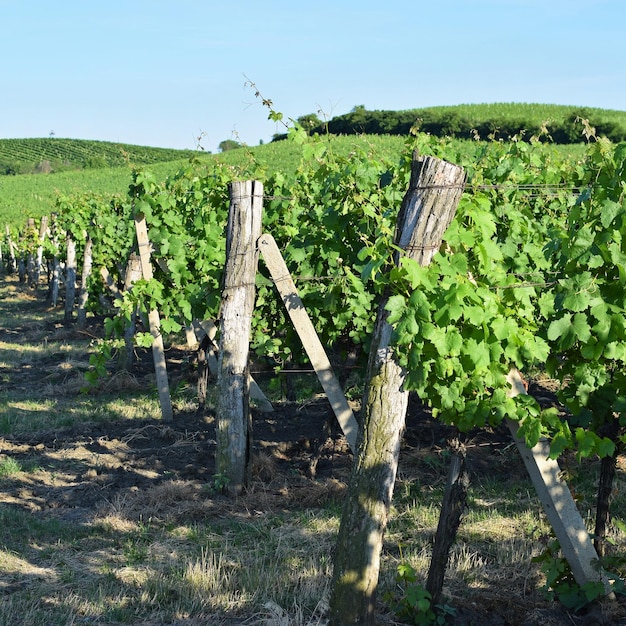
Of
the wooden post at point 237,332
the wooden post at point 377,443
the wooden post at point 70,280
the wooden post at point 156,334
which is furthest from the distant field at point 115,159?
the wooden post at point 377,443

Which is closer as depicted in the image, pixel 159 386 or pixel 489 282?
pixel 489 282

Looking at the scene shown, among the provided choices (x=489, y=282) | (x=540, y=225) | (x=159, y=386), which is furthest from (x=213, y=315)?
(x=489, y=282)

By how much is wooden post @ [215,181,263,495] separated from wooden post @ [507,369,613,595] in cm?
279

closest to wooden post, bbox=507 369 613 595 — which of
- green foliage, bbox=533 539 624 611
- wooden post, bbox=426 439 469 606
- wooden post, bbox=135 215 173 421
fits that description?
green foliage, bbox=533 539 624 611

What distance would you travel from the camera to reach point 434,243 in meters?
3.37

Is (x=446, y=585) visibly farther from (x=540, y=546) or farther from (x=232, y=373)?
(x=232, y=373)

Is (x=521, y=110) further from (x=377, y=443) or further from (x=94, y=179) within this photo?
(x=377, y=443)

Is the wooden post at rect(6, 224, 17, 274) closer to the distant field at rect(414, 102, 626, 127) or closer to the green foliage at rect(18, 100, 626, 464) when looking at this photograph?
the green foliage at rect(18, 100, 626, 464)

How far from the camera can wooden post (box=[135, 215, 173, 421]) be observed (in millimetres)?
8335

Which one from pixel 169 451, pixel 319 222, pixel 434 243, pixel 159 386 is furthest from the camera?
pixel 159 386

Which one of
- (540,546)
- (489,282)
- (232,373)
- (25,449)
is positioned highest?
(489,282)

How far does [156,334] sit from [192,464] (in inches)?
84.8

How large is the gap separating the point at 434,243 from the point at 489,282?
508 millimetres

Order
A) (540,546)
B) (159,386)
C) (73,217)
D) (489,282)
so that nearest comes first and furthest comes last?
→ 1. (489,282)
2. (540,546)
3. (159,386)
4. (73,217)
